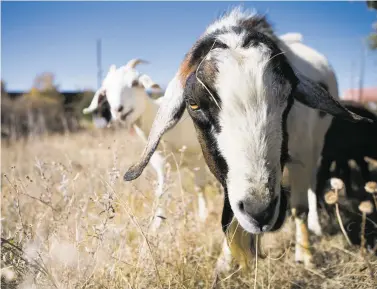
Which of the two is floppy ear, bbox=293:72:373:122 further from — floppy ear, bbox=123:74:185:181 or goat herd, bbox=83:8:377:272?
floppy ear, bbox=123:74:185:181

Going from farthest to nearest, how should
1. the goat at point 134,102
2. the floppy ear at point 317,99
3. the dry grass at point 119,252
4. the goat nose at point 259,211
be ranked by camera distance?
1. the goat at point 134,102
2. the floppy ear at point 317,99
3. the dry grass at point 119,252
4. the goat nose at point 259,211

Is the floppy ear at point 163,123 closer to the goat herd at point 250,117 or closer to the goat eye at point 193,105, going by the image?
the goat herd at point 250,117

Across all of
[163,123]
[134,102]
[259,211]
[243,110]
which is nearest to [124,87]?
[134,102]

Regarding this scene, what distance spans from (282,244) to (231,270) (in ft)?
2.93

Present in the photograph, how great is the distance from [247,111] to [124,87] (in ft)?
10.6

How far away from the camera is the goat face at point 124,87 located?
485cm

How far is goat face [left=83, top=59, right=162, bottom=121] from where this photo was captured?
4.85 meters

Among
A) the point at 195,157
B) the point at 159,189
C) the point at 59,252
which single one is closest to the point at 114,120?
the point at 195,157

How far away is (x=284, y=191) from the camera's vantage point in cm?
227

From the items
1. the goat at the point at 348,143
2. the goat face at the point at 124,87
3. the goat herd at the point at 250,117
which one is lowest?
the goat at the point at 348,143

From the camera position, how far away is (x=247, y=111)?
1.93m

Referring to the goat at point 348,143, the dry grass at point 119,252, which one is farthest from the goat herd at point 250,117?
the goat at point 348,143

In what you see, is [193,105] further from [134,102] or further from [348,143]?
[348,143]

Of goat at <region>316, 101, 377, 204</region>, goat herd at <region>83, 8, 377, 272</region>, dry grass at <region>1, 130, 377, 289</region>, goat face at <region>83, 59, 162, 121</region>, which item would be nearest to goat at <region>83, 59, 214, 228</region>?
goat face at <region>83, 59, 162, 121</region>
